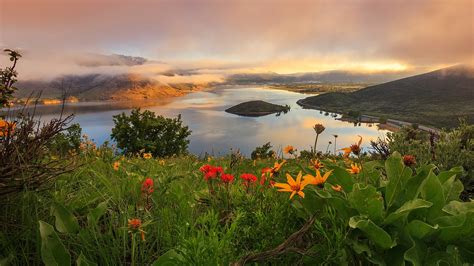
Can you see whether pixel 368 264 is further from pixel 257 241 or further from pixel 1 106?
pixel 1 106

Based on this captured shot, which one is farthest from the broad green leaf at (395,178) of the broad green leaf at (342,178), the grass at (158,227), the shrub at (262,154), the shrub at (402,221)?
the shrub at (262,154)

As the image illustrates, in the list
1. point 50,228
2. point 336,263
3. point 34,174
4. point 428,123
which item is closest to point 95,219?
point 50,228

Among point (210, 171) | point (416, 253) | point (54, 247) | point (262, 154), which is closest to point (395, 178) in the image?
point (416, 253)

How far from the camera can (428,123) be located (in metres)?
163

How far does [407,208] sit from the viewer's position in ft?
6.68

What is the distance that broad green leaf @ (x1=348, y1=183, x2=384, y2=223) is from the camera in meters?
2.17

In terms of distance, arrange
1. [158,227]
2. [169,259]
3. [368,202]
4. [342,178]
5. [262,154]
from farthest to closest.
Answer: [262,154], [342,178], [158,227], [368,202], [169,259]

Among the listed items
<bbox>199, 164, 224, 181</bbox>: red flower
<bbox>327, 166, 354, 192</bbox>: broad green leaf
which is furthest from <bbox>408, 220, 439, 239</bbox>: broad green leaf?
<bbox>199, 164, 224, 181</bbox>: red flower

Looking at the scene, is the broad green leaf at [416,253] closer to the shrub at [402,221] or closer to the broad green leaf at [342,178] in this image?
the shrub at [402,221]

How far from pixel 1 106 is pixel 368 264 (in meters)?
3.93

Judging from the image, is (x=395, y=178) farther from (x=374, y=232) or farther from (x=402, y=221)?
(x=374, y=232)

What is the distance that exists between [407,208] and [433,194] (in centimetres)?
54

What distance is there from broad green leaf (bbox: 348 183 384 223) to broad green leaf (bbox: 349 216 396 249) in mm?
119

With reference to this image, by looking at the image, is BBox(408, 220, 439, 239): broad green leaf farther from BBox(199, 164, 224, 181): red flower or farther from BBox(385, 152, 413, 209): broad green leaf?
BBox(199, 164, 224, 181): red flower
